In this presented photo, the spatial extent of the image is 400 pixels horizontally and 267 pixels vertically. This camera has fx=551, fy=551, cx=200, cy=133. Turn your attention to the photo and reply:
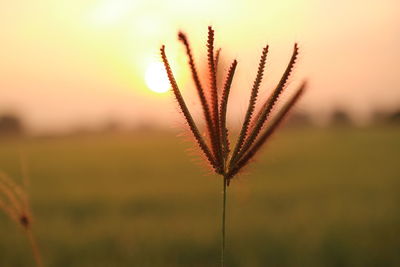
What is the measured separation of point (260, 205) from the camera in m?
11.8

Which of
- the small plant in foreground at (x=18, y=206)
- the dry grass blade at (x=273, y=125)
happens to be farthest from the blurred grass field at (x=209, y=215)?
the small plant in foreground at (x=18, y=206)

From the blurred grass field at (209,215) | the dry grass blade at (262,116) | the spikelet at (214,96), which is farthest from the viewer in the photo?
the blurred grass field at (209,215)

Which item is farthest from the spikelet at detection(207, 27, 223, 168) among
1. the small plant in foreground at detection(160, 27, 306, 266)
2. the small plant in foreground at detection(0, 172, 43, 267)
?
the small plant in foreground at detection(0, 172, 43, 267)

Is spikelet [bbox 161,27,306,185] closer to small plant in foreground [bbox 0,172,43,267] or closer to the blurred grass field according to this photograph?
the blurred grass field

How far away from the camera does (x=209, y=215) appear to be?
10758 millimetres

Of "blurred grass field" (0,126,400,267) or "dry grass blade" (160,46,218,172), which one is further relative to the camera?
"blurred grass field" (0,126,400,267)

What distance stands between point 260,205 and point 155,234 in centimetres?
334

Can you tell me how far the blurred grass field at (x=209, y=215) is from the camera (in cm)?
792

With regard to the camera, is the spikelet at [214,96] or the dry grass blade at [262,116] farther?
the dry grass blade at [262,116]

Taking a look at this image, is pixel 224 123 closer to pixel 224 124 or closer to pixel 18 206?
pixel 224 124

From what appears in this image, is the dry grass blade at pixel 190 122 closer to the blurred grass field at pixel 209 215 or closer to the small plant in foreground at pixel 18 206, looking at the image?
the blurred grass field at pixel 209 215

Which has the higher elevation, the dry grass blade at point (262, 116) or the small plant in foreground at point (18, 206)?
the dry grass blade at point (262, 116)

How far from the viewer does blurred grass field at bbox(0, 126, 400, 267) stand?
7922mm

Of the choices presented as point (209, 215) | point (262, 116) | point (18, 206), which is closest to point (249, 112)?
point (262, 116)
